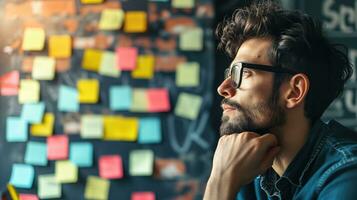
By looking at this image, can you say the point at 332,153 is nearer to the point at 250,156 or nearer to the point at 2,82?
the point at 250,156

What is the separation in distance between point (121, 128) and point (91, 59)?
0.35 meters

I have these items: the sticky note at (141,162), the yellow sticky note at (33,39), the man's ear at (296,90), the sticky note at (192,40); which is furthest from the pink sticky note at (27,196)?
the man's ear at (296,90)

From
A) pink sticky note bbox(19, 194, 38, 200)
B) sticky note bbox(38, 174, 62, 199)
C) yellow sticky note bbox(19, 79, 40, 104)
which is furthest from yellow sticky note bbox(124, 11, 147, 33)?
pink sticky note bbox(19, 194, 38, 200)

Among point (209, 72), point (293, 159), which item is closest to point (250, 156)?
point (293, 159)

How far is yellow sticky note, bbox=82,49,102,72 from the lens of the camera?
2.15 meters

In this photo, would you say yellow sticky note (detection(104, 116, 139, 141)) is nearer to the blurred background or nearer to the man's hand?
the blurred background

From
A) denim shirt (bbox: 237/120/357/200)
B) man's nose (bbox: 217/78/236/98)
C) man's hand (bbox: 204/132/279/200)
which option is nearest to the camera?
denim shirt (bbox: 237/120/357/200)

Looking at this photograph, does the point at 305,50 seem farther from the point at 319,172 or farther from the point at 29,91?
the point at 29,91

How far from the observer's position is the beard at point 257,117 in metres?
1.20

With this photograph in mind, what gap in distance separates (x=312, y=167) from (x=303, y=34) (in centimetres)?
35

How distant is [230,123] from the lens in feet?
4.04

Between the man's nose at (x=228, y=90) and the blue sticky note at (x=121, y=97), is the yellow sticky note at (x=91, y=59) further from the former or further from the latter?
the man's nose at (x=228, y=90)

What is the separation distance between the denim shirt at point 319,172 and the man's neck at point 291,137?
0.09 feet

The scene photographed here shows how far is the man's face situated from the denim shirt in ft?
0.36
